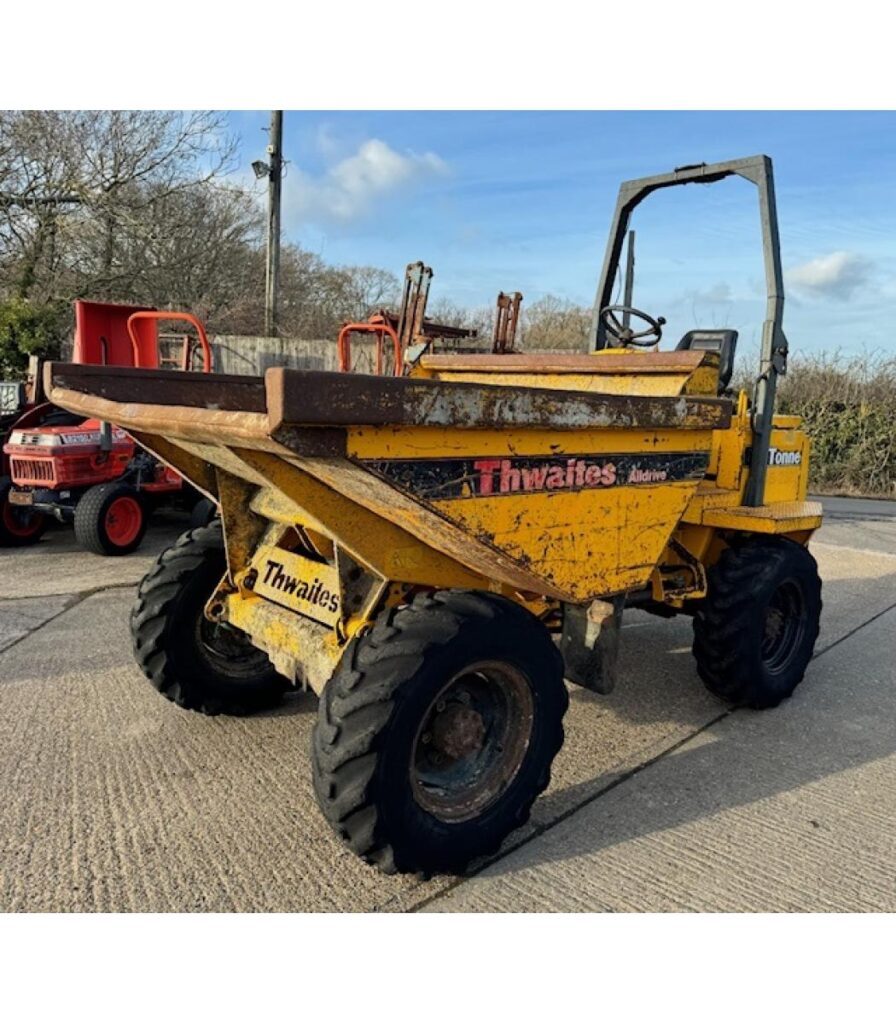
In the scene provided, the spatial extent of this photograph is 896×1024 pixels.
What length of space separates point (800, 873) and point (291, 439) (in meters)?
2.01

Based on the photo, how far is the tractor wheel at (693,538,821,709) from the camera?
3484 mm

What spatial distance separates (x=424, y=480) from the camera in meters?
2.19

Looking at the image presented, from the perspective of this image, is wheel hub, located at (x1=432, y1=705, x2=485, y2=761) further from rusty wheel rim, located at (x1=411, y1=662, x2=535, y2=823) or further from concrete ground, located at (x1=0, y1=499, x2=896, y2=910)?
concrete ground, located at (x1=0, y1=499, x2=896, y2=910)

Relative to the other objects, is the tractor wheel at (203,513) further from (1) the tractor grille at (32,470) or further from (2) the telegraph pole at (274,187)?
(2) the telegraph pole at (274,187)

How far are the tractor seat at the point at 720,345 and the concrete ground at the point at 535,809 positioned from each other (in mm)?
1538

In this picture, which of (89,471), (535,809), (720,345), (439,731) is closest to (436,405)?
(439,731)

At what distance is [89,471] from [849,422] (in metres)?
12.0

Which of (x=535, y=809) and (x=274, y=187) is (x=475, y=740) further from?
(x=274, y=187)

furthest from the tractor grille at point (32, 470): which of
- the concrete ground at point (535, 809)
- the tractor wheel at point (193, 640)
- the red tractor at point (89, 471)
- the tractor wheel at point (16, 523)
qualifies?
the tractor wheel at point (193, 640)

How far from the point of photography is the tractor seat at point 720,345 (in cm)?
391

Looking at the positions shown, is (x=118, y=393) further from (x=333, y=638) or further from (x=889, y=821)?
(x=889, y=821)

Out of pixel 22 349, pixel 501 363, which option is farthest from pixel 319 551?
pixel 22 349

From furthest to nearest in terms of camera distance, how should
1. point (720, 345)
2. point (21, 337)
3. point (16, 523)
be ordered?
point (21, 337) → point (16, 523) → point (720, 345)

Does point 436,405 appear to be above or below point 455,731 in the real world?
above
